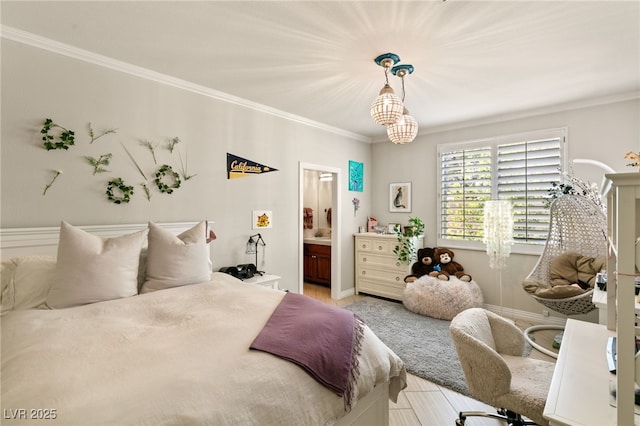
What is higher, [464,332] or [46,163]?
[46,163]

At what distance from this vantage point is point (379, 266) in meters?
4.81

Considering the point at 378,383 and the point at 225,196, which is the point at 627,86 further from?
the point at 225,196

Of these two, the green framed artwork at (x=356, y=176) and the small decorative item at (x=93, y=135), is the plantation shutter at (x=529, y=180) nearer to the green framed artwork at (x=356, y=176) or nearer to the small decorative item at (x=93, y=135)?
the green framed artwork at (x=356, y=176)

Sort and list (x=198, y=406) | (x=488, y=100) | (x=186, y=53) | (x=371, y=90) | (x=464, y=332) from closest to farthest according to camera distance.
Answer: (x=198, y=406), (x=464, y=332), (x=186, y=53), (x=371, y=90), (x=488, y=100)

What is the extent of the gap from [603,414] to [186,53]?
128 inches

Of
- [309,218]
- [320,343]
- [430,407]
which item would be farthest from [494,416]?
[309,218]

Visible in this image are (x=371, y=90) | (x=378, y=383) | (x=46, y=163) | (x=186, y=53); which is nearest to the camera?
(x=378, y=383)

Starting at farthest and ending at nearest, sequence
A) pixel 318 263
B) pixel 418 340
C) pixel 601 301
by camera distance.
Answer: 1. pixel 318 263
2. pixel 418 340
3. pixel 601 301

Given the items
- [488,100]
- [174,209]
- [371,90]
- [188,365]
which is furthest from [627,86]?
[174,209]

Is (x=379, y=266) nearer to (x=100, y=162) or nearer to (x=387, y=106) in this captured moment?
(x=387, y=106)

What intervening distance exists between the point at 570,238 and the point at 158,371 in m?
4.10

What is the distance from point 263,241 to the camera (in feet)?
12.3

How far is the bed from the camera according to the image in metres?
0.96

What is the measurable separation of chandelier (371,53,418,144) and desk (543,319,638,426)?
5.93 feet
